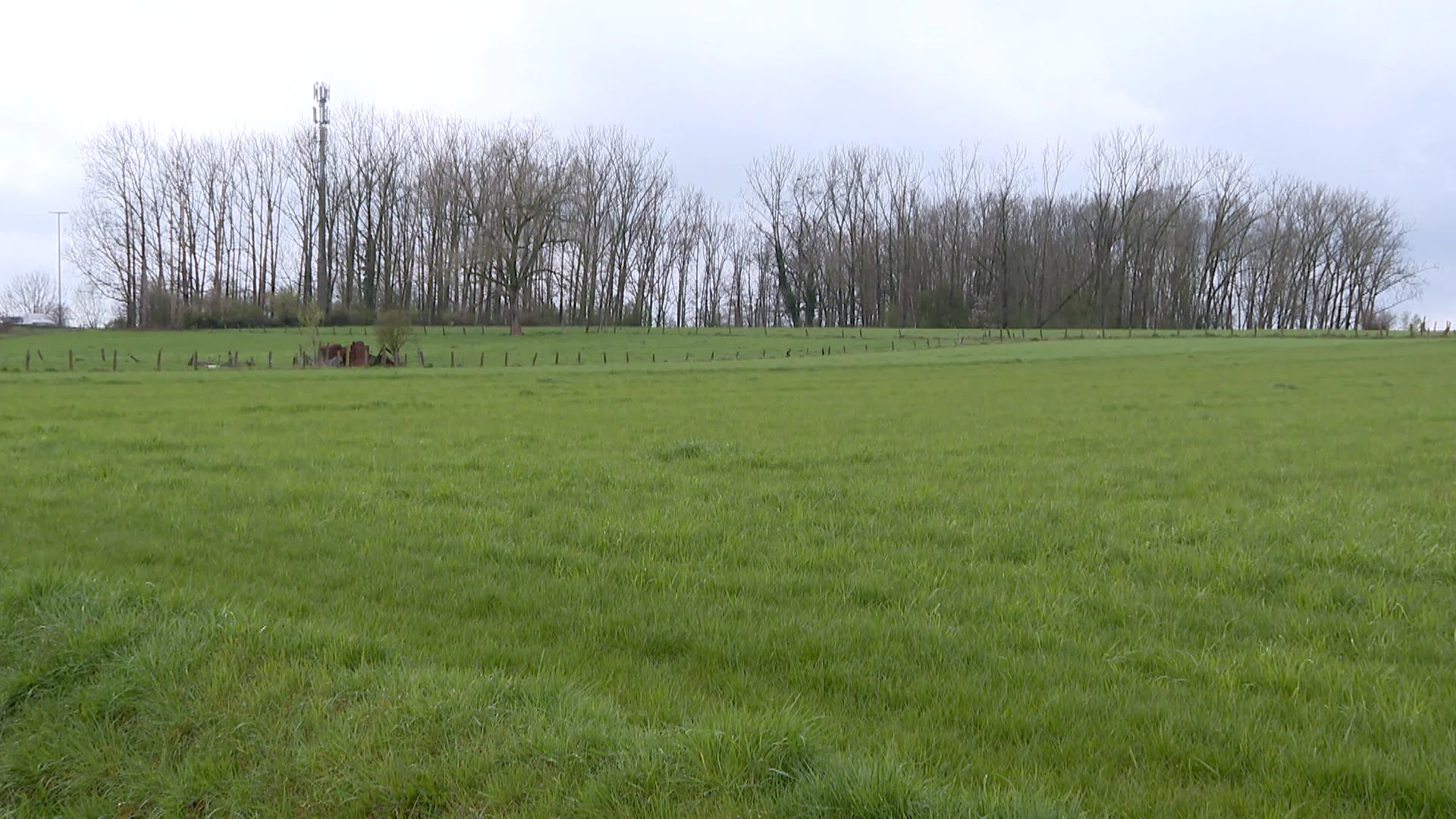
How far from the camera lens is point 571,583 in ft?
18.4

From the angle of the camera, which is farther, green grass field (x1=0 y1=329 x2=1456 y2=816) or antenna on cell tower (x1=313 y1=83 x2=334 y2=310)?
antenna on cell tower (x1=313 y1=83 x2=334 y2=310)

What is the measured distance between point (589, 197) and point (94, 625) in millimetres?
77981

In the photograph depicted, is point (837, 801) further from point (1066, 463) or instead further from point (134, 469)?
point (134, 469)

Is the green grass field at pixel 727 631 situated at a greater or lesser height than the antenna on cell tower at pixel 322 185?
lesser

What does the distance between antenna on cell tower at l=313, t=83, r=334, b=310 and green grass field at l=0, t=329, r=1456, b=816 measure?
77.5 metres

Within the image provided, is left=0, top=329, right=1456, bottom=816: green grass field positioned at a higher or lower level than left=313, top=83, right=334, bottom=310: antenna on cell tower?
lower

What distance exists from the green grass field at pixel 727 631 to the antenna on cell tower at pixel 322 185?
77.5 metres

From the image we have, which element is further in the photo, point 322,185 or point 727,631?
point 322,185

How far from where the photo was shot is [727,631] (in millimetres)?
4742

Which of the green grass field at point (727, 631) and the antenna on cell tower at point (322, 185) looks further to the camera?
the antenna on cell tower at point (322, 185)

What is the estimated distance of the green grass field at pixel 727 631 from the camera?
10.8 feet

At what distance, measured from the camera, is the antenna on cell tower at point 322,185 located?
265ft

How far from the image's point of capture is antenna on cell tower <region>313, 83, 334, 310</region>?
8088cm

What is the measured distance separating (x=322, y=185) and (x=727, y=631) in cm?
8810
